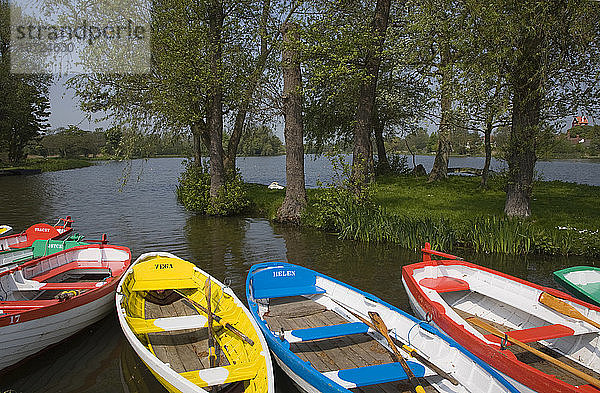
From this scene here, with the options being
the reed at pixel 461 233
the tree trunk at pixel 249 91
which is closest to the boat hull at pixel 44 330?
the reed at pixel 461 233

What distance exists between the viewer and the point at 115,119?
1817 cm

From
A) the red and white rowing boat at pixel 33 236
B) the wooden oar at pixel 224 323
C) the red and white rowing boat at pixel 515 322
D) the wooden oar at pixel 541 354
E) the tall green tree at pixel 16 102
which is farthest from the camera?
the tall green tree at pixel 16 102

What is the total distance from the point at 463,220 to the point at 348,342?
899cm

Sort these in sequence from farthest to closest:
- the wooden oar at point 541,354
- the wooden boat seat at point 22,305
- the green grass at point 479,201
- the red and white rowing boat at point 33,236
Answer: the green grass at point 479,201 → the red and white rowing boat at point 33,236 → the wooden boat seat at point 22,305 → the wooden oar at point 541,354

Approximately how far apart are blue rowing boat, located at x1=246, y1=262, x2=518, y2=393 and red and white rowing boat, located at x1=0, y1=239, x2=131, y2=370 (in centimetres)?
282

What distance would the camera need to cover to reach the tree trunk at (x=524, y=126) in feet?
41.0

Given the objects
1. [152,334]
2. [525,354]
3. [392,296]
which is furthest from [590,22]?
[152,334]

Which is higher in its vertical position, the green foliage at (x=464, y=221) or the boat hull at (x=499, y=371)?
the green foliage at (x=464, y=221)

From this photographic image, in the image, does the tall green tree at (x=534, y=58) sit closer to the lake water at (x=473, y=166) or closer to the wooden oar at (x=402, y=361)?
the lake water at (x=473, y=166)

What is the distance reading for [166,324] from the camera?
255 inches

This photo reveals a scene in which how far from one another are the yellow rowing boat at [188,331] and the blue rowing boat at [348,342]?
1.26 ft

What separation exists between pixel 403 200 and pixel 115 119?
42.0ft

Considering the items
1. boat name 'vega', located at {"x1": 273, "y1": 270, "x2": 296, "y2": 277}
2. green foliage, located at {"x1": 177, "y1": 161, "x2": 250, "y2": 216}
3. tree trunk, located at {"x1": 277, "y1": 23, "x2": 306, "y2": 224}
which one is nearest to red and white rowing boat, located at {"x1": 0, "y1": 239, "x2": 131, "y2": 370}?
boat name 'vega', located at {"x1": 273, "y1": 270, "x2": 296, "y2": 277}

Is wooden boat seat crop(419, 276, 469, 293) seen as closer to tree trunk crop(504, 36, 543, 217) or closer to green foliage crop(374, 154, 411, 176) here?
tree trunk crop(504, 36, 543, 217)
